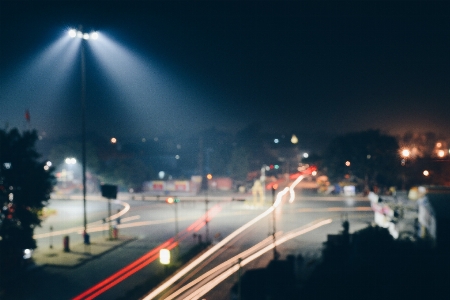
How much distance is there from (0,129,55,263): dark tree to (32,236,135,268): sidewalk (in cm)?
222

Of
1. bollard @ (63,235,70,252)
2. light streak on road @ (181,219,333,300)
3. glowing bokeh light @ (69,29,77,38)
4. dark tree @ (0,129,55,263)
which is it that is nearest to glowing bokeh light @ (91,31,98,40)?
glowing bokeh light @ (69,29,77,38)

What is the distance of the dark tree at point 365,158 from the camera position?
4603 cm

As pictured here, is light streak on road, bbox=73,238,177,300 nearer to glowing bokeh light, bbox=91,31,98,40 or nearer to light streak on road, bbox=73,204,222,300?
light streak on road, bbox=73,204,222,300

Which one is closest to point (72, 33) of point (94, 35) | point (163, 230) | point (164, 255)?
point (94, 35)

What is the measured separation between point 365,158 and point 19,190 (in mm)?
41540

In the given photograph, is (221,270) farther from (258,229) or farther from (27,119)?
(27,119)

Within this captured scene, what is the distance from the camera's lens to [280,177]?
74.6 meters

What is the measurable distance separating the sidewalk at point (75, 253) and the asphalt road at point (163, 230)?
1.71ft

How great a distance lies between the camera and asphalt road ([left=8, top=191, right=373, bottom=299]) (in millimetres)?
16047

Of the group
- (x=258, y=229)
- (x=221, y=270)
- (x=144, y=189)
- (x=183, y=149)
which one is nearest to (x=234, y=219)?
(x=258, y=229)

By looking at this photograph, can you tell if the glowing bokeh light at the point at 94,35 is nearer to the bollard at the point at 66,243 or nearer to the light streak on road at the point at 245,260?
the bollard at the point at 66,243

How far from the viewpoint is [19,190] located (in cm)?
1680

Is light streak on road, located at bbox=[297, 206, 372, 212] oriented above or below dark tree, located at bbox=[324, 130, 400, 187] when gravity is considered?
below

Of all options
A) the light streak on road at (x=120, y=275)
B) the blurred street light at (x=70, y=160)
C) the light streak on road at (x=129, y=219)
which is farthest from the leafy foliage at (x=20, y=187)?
the blurred street light at (x=70, y=160)
